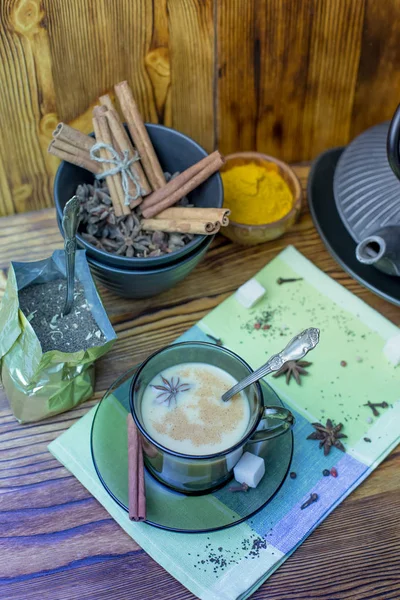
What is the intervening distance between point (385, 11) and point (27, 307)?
80 cm

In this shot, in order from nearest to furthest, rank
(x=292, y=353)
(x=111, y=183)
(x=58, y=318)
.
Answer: (x=292, y=353)
(x=58, y=318)
(x=111, y=183)

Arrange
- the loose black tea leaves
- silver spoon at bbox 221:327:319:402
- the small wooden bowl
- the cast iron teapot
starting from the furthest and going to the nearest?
the small wooden bowl, the cast iron teapot, the loose black tea leaves, silver spoon at bbox 221:327:319:402

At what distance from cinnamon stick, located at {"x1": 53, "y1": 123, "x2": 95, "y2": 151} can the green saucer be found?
0.42 meters

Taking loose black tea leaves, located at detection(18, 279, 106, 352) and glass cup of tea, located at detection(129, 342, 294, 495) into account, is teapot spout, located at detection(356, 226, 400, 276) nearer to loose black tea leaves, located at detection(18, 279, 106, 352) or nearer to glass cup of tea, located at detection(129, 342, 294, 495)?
glass cup of tea, located at detection(129, 342, 294, 495)

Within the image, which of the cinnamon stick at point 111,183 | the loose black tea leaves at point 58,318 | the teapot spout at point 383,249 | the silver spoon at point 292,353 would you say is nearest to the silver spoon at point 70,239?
the loose black tea leaves at point 58,318

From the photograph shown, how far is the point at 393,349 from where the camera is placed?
1.10 metres

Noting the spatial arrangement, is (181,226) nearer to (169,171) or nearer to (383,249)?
(169,171)

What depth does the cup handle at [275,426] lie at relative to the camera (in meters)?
0.92

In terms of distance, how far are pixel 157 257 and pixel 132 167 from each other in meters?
0.19

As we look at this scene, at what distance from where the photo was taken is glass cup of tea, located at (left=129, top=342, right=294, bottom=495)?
90 centimetres

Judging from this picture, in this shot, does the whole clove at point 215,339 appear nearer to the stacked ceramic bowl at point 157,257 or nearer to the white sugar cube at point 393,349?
the stacked ceramic bowl at point 157,257

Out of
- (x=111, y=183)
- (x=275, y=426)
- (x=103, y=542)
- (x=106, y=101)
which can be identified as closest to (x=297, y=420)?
(x=275, y=426)

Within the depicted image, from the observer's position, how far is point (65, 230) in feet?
3.14

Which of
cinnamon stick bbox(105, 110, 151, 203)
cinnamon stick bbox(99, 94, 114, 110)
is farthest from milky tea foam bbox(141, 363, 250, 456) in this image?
cinnamon stick bbox(99, 94, 114, 110)
